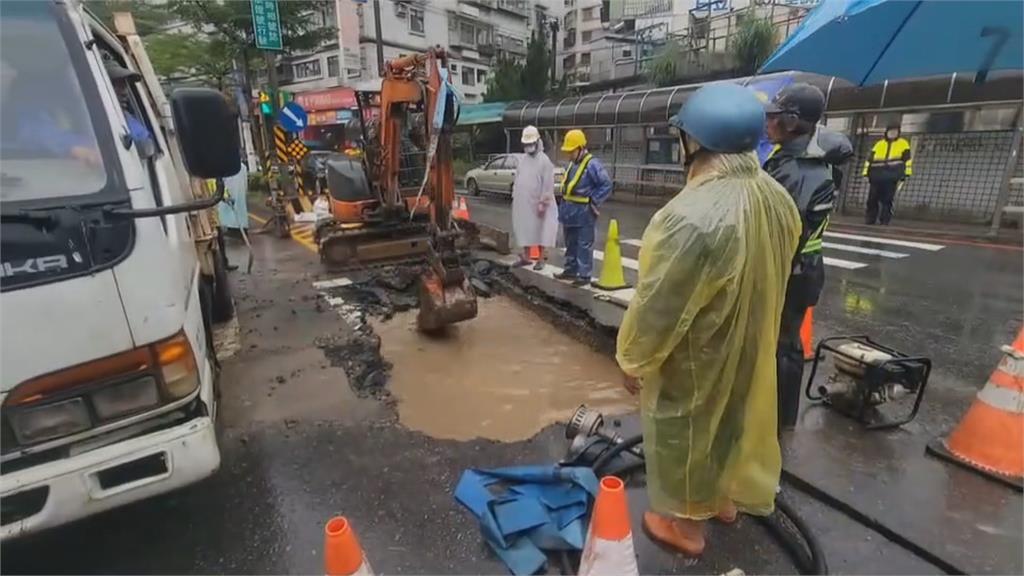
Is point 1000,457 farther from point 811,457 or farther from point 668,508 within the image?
point 668,508

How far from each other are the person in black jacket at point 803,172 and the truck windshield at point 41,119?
3.01 m

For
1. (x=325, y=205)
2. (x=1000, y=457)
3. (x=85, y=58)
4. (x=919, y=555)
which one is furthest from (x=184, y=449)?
(x=325, y=205)

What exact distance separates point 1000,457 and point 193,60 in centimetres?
2005

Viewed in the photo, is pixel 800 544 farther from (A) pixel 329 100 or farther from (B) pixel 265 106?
(A) pixel 329 100

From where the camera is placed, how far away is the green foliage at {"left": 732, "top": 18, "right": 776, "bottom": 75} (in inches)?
755

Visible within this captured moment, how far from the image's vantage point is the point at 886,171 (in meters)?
11.2

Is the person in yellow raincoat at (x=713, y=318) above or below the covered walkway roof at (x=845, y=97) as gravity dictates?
below

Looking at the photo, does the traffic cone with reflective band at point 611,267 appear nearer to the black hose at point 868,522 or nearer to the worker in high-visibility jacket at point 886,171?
the black hose at point 868,522

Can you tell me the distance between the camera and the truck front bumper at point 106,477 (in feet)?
5.90

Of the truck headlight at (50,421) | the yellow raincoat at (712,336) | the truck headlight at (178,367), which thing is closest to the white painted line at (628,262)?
the yellow raincoat at (712,336)

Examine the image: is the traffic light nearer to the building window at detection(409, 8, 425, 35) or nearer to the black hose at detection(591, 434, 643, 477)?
the black hose at detection(591, 434, 643, 477)

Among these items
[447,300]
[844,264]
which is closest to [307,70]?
[844,264]

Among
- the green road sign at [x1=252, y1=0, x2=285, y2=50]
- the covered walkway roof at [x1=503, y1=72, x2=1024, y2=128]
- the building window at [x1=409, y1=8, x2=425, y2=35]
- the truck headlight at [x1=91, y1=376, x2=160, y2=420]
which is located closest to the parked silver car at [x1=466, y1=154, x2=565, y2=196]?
the covered walkway roof at [x1=503, y1=72, x2=1024, y2=128]

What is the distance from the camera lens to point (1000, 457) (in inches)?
113
